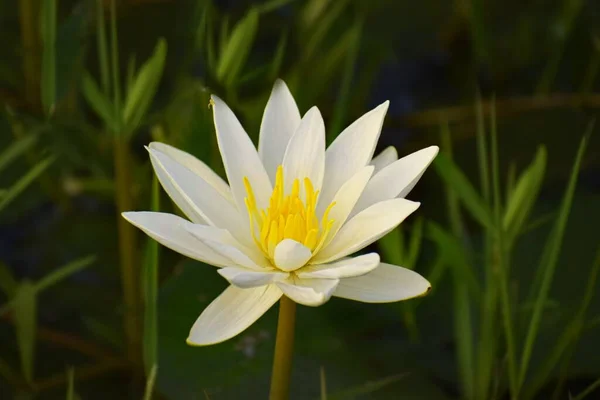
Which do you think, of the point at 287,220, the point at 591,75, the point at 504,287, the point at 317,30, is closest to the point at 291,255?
A: the point at 287,220

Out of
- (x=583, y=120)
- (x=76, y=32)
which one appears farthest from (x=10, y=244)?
(x=583, y=120)

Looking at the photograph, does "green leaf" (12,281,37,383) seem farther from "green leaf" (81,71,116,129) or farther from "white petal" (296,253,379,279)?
"white petal" (296,253,379,279)

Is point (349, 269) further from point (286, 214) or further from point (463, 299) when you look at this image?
point (463, 299)

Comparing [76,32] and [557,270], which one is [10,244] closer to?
[76,32]

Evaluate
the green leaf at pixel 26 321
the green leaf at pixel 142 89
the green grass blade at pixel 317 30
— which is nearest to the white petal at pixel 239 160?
the green leaf at pixel 142 89

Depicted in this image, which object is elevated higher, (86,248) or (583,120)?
(583,120)

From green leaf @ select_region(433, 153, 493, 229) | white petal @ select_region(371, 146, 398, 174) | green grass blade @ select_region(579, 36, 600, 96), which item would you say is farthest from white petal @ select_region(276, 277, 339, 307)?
green grass blade @ select_region(579, 36, 600, 96)

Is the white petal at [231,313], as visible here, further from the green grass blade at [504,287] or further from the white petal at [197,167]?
the green grass blade at [504,287]
